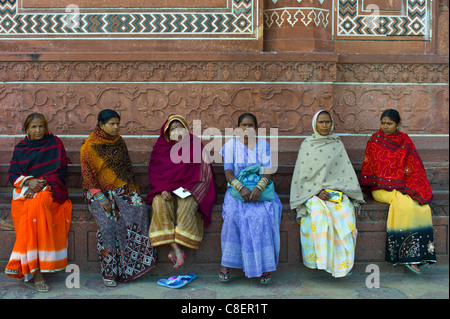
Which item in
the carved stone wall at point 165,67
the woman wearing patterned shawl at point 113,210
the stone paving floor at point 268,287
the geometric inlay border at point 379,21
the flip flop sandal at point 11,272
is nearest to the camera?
the stone paving floor at point 268,287

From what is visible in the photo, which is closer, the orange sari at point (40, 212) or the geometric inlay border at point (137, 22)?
the orange sari at point (40, 212)

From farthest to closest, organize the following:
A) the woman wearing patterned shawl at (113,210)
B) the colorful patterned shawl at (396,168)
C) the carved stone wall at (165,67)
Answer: the carved stone wall at (165,67) < the colorful patterned shawl at (396,168) < the woman wearing patterned shawl at (113,210)

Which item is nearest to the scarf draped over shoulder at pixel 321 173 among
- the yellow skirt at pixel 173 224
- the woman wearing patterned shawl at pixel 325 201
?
the woman wearing patterned shawl at pixel 325 201

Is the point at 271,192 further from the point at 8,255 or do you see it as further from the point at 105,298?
the point at 8,255

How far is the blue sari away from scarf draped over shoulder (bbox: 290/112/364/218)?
11.2 inches

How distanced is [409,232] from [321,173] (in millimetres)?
1027

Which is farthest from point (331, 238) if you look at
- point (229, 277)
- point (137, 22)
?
point (137, 22)

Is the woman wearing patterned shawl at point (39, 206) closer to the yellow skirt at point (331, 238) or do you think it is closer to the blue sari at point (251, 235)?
the blue sari at point (251, 235)

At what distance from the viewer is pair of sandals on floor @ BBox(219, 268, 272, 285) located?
13.8 feet

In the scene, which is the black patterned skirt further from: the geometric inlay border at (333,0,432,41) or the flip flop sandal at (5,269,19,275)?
the geometric inlay border at (333,0,432,41)

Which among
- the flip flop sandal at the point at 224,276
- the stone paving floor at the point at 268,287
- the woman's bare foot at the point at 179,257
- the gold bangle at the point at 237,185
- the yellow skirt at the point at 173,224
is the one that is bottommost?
the stone paving floor at the point at 268,287

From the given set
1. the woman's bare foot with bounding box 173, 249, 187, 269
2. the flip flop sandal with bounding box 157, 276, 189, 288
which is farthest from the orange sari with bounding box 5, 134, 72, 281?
the woman's bare foot with bounding box 173, 249, 187, 269

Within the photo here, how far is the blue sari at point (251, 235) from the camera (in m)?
4.14

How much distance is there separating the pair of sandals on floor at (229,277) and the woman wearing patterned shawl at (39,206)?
149cm
